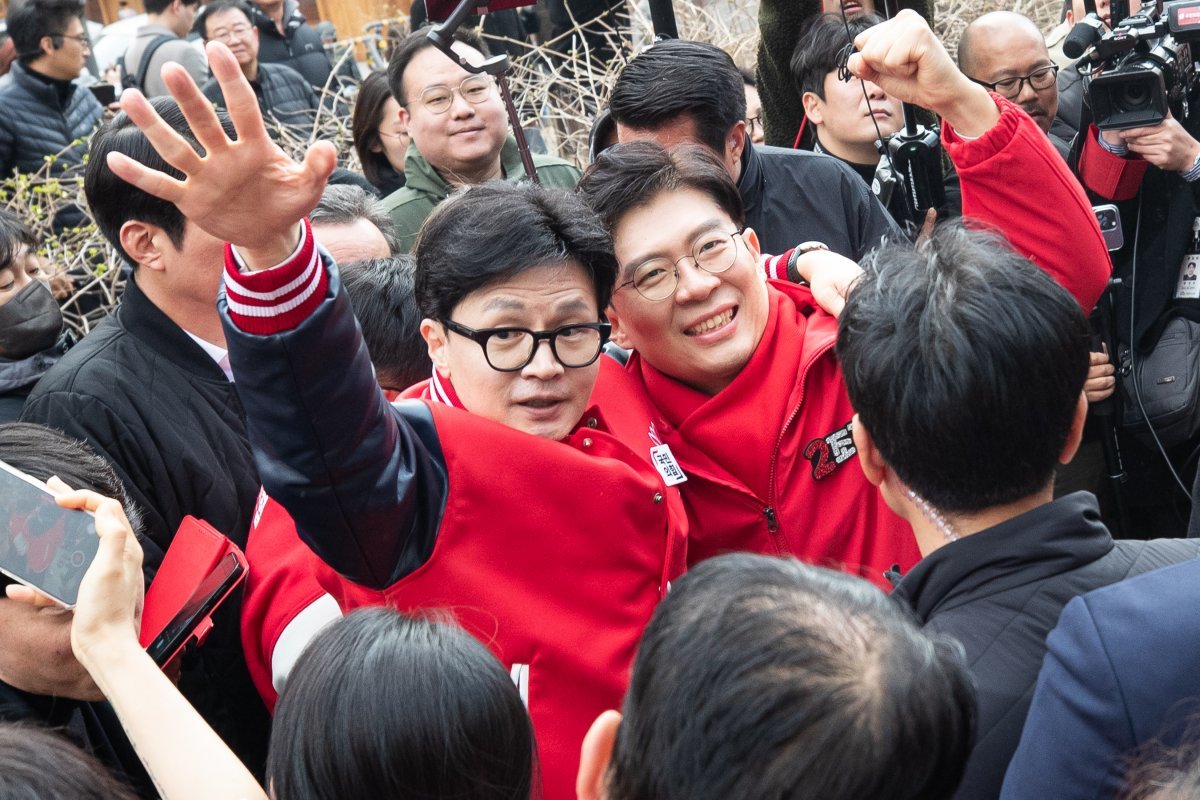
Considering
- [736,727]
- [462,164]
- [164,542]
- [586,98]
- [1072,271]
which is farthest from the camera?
[586,98]

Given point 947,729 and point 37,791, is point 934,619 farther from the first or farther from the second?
point 37,791

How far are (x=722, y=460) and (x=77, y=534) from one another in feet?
3.39

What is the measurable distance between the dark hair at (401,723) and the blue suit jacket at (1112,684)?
1.77ft

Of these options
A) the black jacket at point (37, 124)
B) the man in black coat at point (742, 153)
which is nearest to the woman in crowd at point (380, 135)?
the black jacket at point (37, 124)

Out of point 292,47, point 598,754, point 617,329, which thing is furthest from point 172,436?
point 292,47

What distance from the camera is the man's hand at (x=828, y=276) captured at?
229cm

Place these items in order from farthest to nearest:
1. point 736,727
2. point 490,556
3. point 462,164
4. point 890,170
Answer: point 462,164
point 890,170
point 490,556
point 736,727

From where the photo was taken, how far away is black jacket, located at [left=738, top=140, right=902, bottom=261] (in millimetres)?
3334

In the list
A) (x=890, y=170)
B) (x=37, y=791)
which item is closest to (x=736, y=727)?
(x=37, y=791)

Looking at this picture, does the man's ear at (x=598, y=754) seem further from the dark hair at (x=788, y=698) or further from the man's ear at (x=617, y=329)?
the man's ear at (x=617, y=329)

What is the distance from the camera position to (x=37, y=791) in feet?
3.95

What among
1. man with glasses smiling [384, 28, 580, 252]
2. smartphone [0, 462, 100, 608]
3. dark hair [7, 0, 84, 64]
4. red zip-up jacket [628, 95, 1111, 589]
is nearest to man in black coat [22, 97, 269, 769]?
smartphone [0, 462, 100, 608]

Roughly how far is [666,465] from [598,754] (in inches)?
36.9

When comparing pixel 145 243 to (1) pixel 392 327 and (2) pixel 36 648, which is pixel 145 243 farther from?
(2) pixel 36 648
